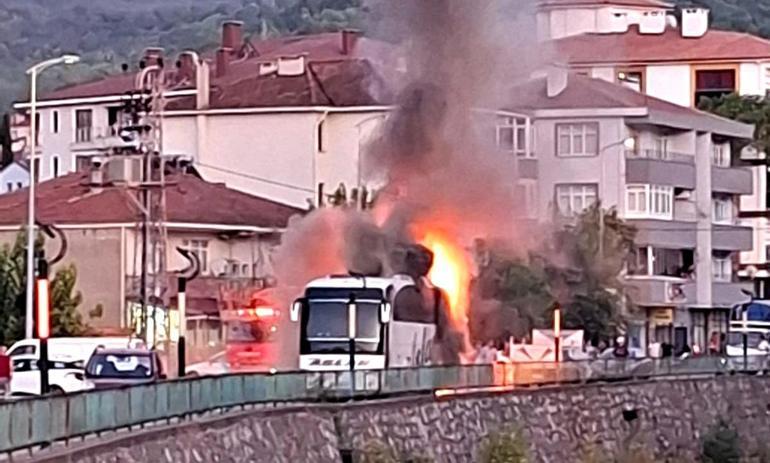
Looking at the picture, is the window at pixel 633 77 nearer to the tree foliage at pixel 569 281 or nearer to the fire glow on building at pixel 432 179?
the tree foliage at pixel 569 281

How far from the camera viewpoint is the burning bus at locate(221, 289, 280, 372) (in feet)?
223

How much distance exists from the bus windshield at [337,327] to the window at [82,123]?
6046 centimetres

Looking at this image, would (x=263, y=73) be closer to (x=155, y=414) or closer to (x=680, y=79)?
(x=680, y=79)

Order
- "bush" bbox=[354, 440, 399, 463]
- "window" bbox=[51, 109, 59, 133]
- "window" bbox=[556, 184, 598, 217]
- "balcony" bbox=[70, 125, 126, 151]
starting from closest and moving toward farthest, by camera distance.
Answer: "bush" bbox=[354, 440, 399, 463]
"window" bbox=[556, 184, 598, 217]
"balcony" bbox=[70, 125, 126, 151]
"window" bbox=[51, 109, 59, 133]

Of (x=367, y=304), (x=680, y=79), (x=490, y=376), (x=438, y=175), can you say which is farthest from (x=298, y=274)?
(x=680, y=79)

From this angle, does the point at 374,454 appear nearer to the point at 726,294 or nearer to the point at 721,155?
the point at 726,294

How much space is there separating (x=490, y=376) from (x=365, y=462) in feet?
36.2

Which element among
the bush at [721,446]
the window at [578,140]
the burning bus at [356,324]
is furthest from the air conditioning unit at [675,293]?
the bush at [721,446]

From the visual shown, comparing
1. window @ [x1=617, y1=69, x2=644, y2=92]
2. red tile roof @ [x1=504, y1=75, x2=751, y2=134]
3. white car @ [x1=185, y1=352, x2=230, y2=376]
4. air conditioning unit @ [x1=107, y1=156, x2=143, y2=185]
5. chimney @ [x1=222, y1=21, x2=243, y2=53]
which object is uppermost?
chimney @ [x1=222, y1=21, x2=243, y2=53]

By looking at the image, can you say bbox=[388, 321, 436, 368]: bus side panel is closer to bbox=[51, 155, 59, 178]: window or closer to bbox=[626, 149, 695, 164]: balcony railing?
bbox=[626, 149, 695, 164]: balcony railing

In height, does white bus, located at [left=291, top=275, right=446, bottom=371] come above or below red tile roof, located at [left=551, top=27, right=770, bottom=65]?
below

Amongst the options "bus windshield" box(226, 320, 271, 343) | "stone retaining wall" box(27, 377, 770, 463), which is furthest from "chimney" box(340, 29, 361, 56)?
"stone retaining wall" box(27, 377, 770, 463)

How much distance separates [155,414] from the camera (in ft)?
116

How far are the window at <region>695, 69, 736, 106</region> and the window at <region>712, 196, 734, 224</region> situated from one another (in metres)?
18.2
